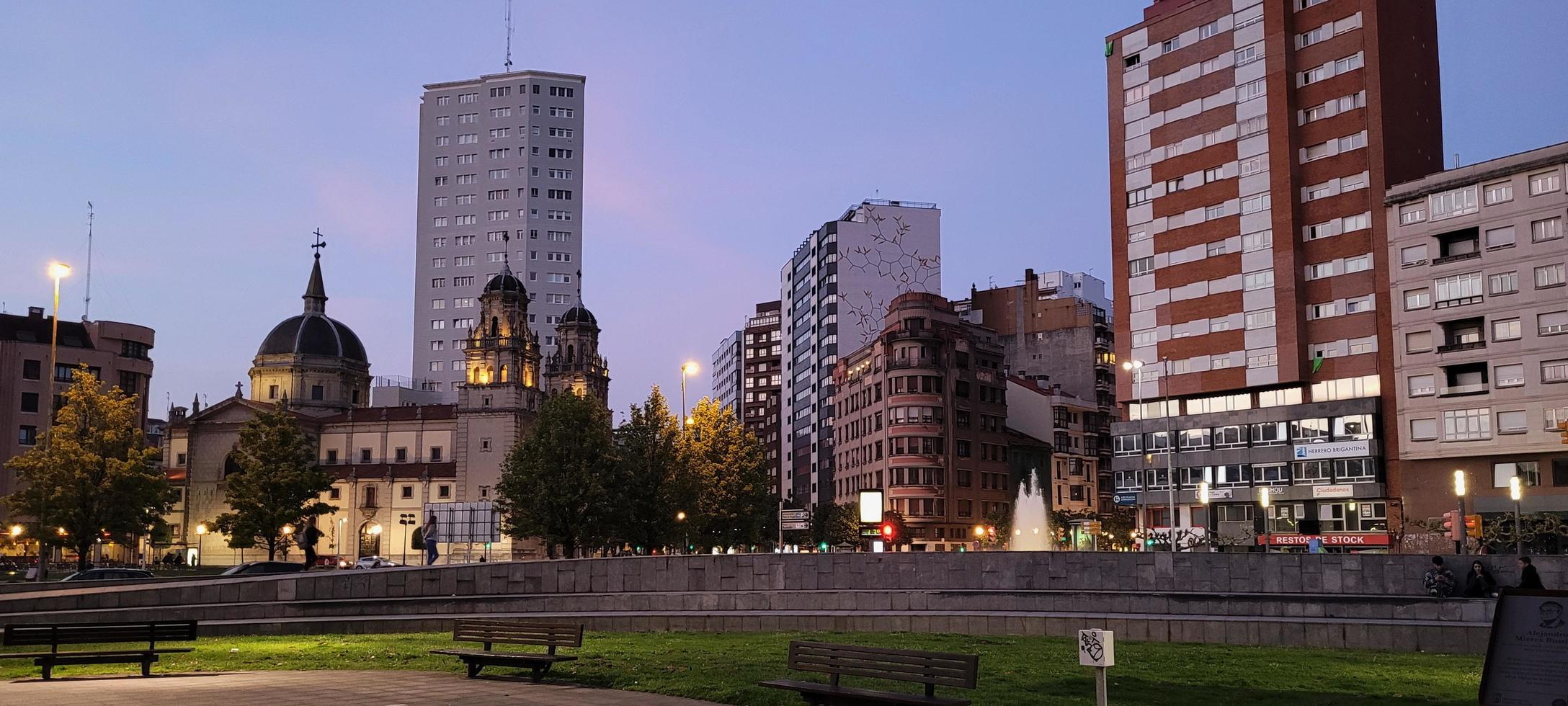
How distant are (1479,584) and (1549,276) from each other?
4249cm

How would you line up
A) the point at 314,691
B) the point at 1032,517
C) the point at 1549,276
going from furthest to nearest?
the point at 1032,517 → the point at 1549,276 → the point at 314,691

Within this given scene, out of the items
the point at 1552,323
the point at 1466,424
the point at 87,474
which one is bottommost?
the point at 87,474

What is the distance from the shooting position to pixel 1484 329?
6656cm

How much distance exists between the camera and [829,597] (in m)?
31.3

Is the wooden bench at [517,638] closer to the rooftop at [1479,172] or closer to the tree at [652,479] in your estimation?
the tree at [652,479]

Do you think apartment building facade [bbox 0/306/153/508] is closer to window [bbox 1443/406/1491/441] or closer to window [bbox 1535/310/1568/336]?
window [bbox 1443/406/1491/441]

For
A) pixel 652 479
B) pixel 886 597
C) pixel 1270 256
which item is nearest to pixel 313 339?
pixel 652 479

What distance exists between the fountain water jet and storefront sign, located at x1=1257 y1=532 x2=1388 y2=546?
2857 cm

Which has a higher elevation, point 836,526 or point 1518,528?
point 1518,528

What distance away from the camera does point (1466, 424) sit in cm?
6625

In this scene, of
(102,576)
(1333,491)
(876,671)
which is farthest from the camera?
(1333,491)

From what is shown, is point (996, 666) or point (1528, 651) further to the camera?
point (996, 666)

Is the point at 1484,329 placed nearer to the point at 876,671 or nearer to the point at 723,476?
the point at 723,476

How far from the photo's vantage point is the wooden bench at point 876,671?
1402 centimetres
